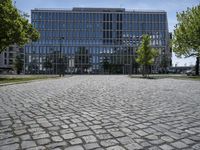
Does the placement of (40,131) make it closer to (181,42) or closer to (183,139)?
(183,139)

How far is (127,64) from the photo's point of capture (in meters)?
113

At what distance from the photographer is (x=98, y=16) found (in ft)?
365

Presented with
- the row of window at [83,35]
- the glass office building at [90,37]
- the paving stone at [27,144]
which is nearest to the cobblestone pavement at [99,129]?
the paving stone at [27,144]

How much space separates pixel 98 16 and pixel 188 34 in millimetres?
75205

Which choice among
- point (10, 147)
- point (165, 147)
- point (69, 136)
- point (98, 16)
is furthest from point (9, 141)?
point (98, 16)

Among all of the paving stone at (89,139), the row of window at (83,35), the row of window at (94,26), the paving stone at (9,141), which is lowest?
the paving stone at (9,141)

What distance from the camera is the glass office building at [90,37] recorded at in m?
110

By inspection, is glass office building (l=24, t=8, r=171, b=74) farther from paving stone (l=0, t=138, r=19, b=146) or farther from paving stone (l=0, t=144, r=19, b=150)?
paving stone (l=0, t=144, r=19, b=150)

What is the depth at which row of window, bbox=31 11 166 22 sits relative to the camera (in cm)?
11019

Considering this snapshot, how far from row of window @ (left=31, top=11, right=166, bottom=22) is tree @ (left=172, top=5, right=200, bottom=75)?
68288 mm

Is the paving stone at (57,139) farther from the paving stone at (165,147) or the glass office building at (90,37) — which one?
the glass office building at (90,37)

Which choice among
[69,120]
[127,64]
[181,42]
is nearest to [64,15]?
[127,64]

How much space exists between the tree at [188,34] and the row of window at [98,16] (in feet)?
224

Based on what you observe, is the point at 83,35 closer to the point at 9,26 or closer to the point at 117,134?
the point at 9,26
